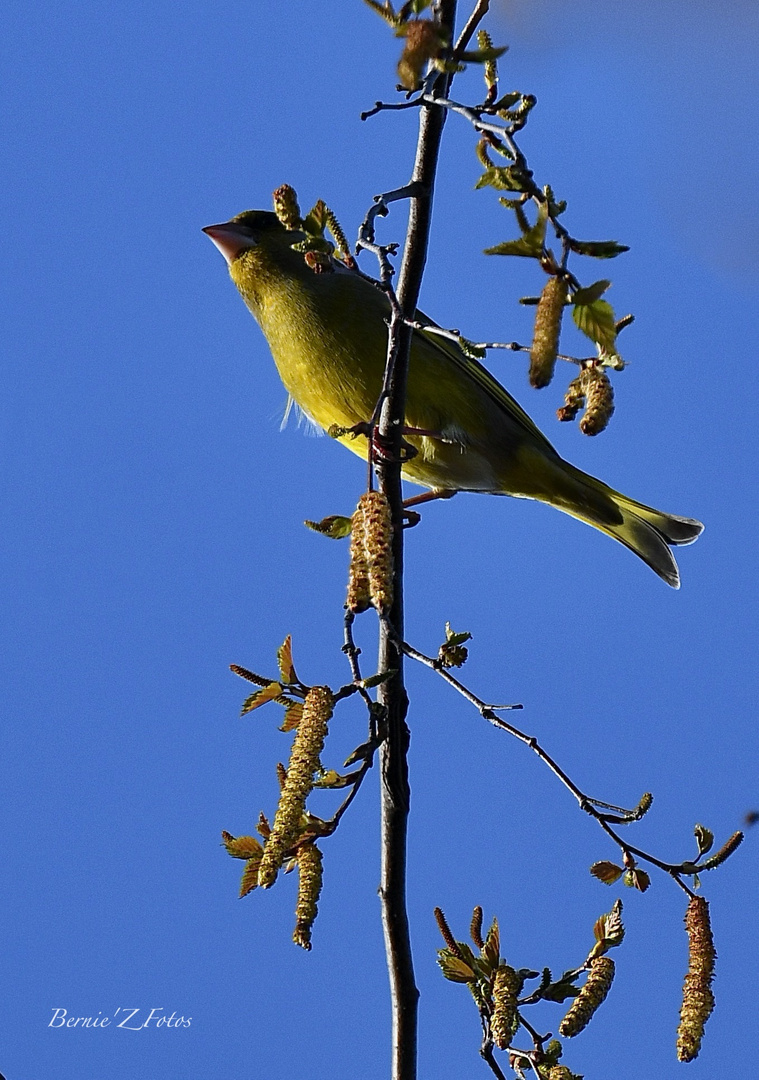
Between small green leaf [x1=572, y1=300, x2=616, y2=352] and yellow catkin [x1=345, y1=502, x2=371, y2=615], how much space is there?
0.46m

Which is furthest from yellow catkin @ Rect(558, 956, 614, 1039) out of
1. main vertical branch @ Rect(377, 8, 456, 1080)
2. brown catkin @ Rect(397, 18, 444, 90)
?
brown catkin @ Rect(397, 18, 444, 90)

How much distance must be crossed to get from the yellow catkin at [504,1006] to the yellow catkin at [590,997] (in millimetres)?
120

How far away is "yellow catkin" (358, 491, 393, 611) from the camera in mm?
Answer: 1726

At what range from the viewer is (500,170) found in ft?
5.24

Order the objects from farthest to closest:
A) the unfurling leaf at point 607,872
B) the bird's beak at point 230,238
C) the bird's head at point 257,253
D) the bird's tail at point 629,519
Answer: the bird's beak at point 230,238
the bird's head at point 257,253
the bird's tail at point 629,519
the unfurling leaf at point 607,872

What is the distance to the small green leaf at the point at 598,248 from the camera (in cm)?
157

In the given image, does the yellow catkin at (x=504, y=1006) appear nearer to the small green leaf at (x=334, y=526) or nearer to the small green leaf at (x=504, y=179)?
the small green leaf at (x=334, y=526)

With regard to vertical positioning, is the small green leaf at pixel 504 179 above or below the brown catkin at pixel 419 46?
below

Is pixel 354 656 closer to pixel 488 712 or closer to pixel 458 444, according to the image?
pixel 488 712

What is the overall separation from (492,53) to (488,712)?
3.72ft

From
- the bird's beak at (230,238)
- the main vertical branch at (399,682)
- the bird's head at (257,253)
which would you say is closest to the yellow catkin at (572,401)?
the main vertical branch at (399,682)

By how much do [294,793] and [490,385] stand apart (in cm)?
239

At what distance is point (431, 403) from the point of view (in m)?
3.71

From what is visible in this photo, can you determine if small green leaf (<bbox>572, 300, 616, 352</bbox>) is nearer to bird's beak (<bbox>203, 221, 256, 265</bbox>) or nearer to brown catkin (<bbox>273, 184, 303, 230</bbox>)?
brown catkin (<bbox>273, 184, 303, 230</bbox>)
